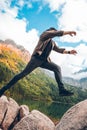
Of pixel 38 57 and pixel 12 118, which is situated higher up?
pixel 38 57

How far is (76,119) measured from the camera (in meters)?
12.6

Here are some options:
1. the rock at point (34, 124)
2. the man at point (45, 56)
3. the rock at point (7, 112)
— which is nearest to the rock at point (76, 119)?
the man at point (45, 56)

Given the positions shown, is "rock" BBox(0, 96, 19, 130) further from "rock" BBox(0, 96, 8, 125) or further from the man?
the man

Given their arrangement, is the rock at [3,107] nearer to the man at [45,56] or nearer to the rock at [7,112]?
the rock at [7,112]

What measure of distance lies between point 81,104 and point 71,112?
52 centimetres

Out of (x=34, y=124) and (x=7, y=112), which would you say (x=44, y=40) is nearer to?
(x=34, y=124)

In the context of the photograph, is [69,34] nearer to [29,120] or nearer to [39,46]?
[39,46]

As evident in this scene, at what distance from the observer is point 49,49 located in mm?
12023

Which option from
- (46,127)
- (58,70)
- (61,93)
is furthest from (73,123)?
(46,127)

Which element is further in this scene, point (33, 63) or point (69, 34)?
point (33, 63)

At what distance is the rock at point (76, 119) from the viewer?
40.8 ft

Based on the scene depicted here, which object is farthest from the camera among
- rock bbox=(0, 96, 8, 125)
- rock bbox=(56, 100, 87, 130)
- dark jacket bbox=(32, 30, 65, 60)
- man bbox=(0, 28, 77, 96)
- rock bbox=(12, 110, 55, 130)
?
rock bbox=(0, 96, 8, 125)

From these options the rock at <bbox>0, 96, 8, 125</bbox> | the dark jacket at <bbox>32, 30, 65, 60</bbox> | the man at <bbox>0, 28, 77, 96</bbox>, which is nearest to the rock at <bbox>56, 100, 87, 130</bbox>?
the man at <bbox>0, 28, 77, 96</bbox>

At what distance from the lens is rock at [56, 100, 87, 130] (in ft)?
40.8
